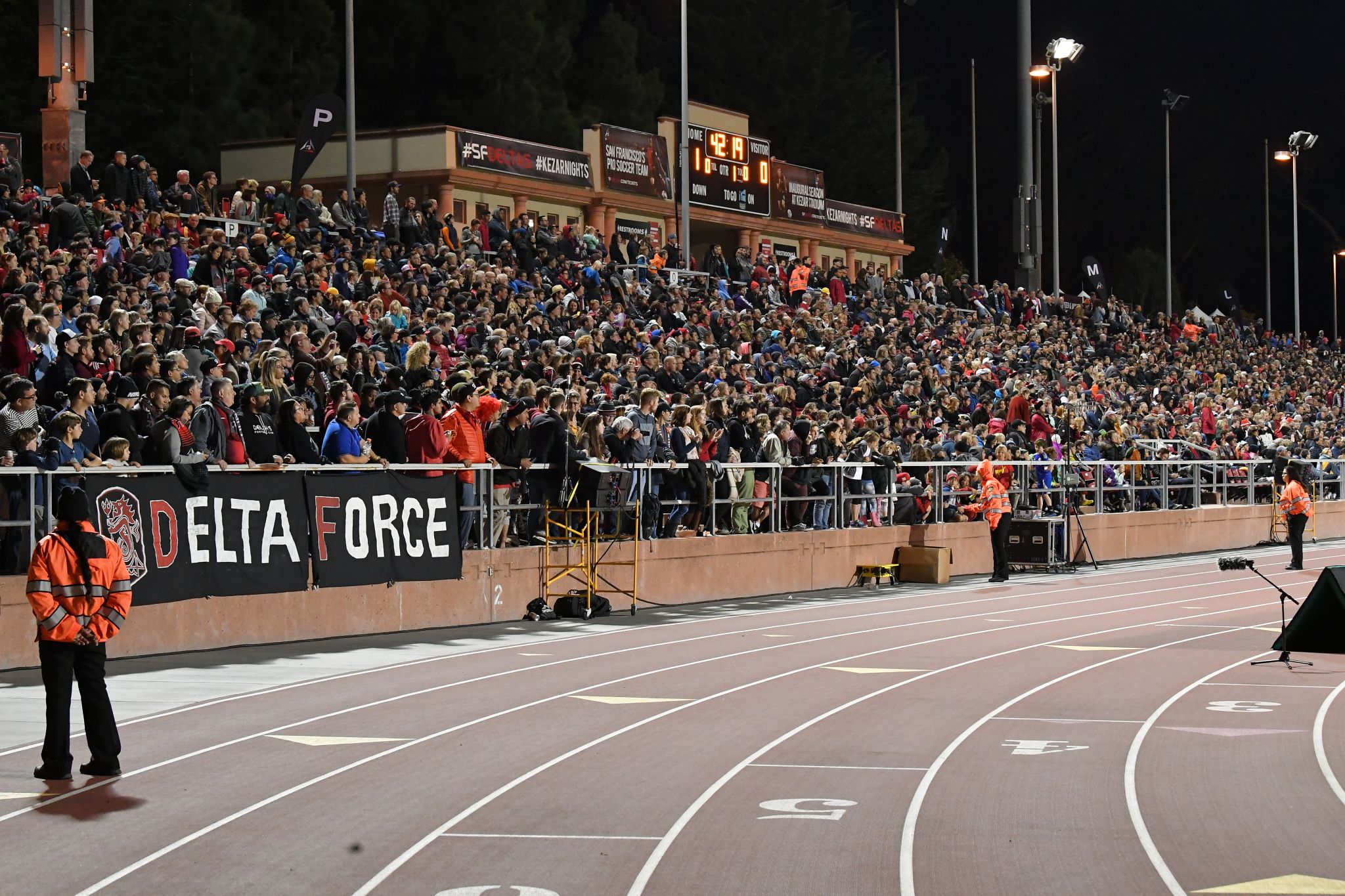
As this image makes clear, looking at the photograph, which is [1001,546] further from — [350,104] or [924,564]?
[350,104]

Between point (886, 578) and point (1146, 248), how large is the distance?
3269 inches

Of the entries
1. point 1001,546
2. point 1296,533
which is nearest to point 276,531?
point 1001,546

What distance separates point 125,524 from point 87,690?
5174mm

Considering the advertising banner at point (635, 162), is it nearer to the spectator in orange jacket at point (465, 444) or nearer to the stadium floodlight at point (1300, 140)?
the stadium floodlight at point (1300, 140)

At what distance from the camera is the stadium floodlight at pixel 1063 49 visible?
163 ft

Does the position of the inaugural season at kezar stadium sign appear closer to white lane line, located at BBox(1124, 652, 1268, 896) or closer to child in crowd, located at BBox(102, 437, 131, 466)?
child in crowd, located at BBox(102, 437, 131, 466)

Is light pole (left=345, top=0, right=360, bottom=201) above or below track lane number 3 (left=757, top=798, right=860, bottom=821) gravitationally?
above

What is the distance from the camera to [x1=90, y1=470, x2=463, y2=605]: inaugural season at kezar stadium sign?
1573 cm

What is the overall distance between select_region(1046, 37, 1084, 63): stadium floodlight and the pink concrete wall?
765 inches

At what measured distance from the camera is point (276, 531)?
17188 mm

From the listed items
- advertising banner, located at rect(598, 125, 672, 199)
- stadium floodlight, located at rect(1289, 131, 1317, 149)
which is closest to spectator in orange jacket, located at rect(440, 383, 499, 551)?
advertising banner, located at rect(598, 125, 672, 199)

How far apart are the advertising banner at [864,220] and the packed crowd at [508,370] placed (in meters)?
17.9

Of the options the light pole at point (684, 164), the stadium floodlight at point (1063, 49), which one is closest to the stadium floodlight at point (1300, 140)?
the stadium floodlight at point (1063, 49)

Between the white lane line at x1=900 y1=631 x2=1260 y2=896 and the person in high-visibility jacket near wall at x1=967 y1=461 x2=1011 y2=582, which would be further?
the person in high-visibility jacket near wall at x1=967 y1=461 x2=1011 y2=582
